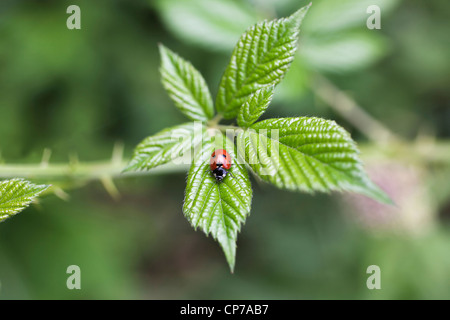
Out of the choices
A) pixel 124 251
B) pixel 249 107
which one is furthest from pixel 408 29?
pixel 124 251

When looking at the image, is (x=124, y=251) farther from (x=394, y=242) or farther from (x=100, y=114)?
(x=394, y=242)

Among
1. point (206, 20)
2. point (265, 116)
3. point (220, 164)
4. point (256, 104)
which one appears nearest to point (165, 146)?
point (220, 164)

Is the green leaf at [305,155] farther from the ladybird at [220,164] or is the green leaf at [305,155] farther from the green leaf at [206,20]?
Result: the green leaf at [206,20]

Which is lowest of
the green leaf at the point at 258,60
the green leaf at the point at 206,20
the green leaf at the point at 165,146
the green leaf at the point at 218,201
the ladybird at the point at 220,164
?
the green leaf at the point at 218,201

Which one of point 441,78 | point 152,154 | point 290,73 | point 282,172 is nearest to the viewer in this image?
point 282,172

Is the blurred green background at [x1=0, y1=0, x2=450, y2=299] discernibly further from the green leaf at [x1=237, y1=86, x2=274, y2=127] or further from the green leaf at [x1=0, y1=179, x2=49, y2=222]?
the green leaf at [x1=0, y1=179, x2=49, y2=222]

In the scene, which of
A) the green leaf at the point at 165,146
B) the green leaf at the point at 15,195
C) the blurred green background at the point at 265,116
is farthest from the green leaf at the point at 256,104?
the blurred green background at the point at 265,116
